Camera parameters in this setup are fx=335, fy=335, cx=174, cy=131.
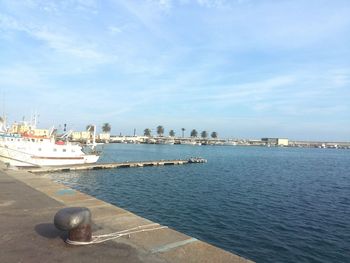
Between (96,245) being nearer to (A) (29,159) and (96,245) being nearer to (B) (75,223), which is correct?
(B) (75,223)

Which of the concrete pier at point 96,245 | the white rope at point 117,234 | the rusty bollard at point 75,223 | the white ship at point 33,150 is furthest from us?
the white ship at point 33,150

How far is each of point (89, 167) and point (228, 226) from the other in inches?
1500

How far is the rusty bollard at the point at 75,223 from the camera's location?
9.06 meters

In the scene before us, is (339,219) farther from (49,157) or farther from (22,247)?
(49,157)

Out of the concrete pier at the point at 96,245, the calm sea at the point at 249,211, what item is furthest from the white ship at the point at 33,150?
the concrete pier at the point at 96,245

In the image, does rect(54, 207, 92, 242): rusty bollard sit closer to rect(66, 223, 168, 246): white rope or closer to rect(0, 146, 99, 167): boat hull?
rect(66, 223, 168, 246): white rope

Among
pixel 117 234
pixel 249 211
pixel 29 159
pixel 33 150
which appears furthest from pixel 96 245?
pixel 33 150

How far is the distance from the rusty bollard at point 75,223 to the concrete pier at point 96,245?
32cm

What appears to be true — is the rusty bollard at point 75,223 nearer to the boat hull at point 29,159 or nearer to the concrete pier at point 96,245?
the concrete pier at point 96,245

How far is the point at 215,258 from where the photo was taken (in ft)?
29.9

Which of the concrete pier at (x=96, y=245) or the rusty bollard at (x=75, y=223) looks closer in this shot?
the concrete pier at (x=96, y=245)

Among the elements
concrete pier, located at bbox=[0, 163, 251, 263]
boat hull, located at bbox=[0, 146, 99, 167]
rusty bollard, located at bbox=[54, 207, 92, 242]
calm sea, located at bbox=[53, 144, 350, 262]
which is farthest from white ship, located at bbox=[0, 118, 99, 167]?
rusty bollard, located at bbox=[54, 207, 92, 242]

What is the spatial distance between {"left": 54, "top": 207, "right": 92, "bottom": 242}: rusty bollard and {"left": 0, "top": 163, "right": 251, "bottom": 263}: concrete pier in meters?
0.32

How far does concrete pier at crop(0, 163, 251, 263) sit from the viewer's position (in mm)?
8688
